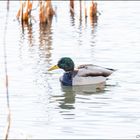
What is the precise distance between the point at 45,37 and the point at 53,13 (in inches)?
169

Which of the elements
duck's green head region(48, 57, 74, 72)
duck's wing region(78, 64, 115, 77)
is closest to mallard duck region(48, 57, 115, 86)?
duck's wing region(78, 64, 115, 77)

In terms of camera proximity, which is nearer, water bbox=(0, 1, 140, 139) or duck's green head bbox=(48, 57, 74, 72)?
water bbox=(0, 1, 140, 139)

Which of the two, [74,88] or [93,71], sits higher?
[93,71]

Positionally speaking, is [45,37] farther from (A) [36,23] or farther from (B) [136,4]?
(B) [136,4]

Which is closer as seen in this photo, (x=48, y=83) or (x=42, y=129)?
(x=42, y=129)

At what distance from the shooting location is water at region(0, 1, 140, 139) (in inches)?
381

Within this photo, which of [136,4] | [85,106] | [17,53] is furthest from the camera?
[136,4]

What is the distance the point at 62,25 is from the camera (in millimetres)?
22750

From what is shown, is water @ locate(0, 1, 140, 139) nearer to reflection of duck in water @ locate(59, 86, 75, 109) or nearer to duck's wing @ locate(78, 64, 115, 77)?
reflection of duck in water @ locate(59, 86, 75, 109)

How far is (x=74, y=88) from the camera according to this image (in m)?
13.4

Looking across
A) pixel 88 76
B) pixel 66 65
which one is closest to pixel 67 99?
pixel 88 76

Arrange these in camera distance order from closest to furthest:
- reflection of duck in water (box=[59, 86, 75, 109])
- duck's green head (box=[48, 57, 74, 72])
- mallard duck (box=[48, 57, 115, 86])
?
1. reflection of duck in water (box=[59, 86, 75, 109])
2. mallard duck (box=[48, 57, 115, 86])
3. duck's green head (box=[48, 57, 74, 72])

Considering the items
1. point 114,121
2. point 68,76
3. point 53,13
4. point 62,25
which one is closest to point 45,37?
point 62,25

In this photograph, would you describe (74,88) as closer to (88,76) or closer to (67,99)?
Answer: (88,76)
